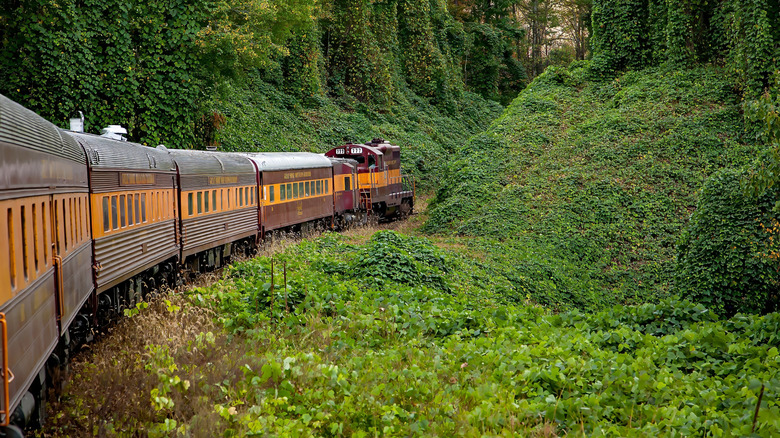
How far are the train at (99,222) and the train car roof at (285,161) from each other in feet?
0.17

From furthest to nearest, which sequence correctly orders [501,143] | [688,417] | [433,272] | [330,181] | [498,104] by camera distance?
[498,104]
[501,143]
[330,181]
[433,272]
[688,417]

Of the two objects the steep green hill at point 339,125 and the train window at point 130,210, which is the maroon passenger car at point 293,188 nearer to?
the steep green hill at point 339,125

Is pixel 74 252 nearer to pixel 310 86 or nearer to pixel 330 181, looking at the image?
pixel 330 181

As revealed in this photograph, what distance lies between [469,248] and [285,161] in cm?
667

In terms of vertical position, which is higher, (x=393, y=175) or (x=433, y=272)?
(x=393, y=175)

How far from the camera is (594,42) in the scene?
3625 centimetres

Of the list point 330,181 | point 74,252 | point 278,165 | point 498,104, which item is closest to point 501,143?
point 330,181

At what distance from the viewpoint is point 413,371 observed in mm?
7984

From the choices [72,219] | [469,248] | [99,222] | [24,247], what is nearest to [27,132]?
[24,247]

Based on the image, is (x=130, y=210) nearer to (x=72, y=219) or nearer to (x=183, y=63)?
(x=72, y=219)

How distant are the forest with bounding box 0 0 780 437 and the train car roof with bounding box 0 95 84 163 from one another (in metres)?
2.60

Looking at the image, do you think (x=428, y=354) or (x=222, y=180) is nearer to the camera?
(x=428, y=354)

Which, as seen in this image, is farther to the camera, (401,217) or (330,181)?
(401,217)

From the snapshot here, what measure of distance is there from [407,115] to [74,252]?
147 feet
